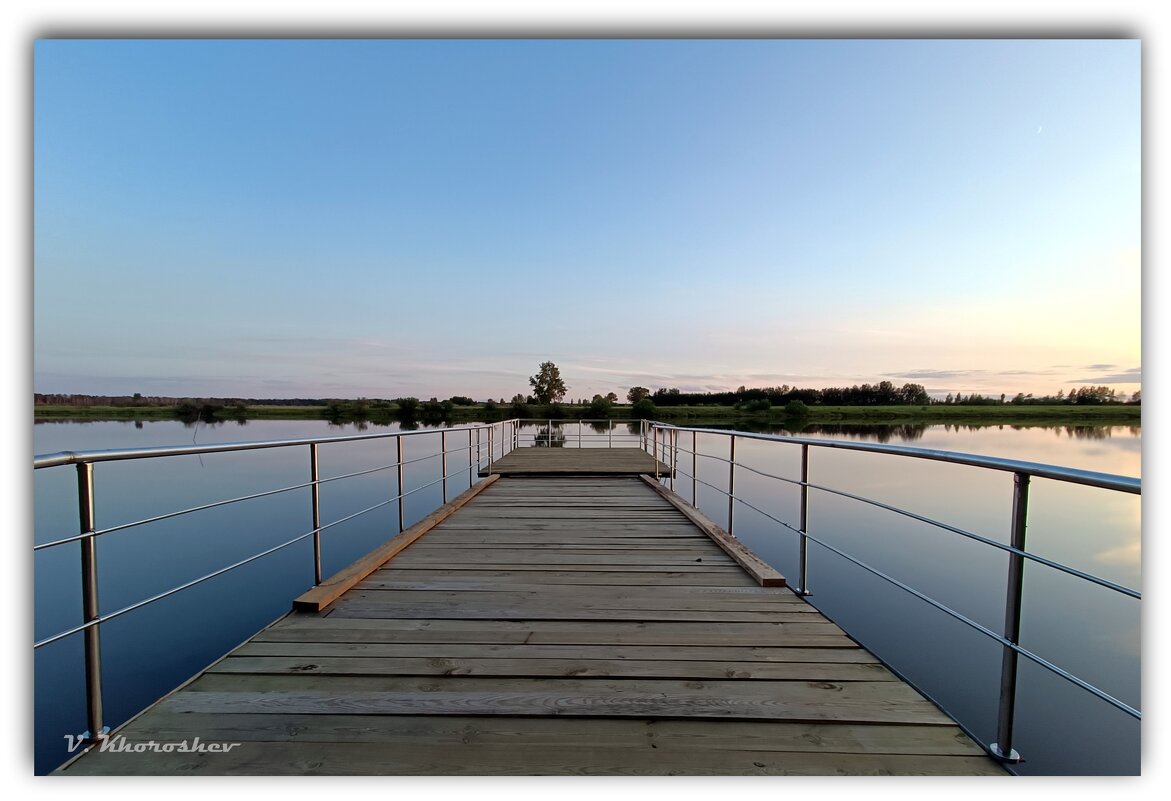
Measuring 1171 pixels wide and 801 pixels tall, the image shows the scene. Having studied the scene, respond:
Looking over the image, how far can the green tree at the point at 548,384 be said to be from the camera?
3419 cm

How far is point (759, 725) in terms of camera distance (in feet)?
3.74

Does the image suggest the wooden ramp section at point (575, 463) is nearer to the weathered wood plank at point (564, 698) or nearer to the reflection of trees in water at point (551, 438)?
the reflection of trees in water at point (551, 438)

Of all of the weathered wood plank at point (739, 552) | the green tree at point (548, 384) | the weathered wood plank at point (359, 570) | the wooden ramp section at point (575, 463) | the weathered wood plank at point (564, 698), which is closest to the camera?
the weathered wood plank at point (564, 698)

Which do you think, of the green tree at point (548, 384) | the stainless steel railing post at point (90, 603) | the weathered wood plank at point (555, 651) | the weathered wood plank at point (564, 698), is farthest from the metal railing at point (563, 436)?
the green tree at point (548, 384)

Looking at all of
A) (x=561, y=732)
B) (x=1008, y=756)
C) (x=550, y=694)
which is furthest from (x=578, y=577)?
(x=1008, y=756)

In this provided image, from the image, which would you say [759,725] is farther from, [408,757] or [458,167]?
[458,167]

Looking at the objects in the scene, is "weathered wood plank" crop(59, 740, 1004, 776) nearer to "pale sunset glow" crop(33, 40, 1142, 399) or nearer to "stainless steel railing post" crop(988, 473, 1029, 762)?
"stainless steel railing post" crop(988, 473, 1029, 762)

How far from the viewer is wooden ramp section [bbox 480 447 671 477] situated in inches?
244

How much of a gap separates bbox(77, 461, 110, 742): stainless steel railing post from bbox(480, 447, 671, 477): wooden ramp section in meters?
4.87

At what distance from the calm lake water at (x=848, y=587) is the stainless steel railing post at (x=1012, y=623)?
1.20ft

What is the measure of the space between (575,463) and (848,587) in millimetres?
3797

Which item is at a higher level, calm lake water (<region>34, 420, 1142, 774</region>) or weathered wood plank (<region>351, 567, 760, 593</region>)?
weathered wood plank (<region>351, 567, 760, 593</region>)

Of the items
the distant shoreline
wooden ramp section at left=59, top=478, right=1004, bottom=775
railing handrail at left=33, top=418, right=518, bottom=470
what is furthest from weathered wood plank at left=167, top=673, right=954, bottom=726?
the distant shoreline

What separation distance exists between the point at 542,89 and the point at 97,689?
3.75 m
